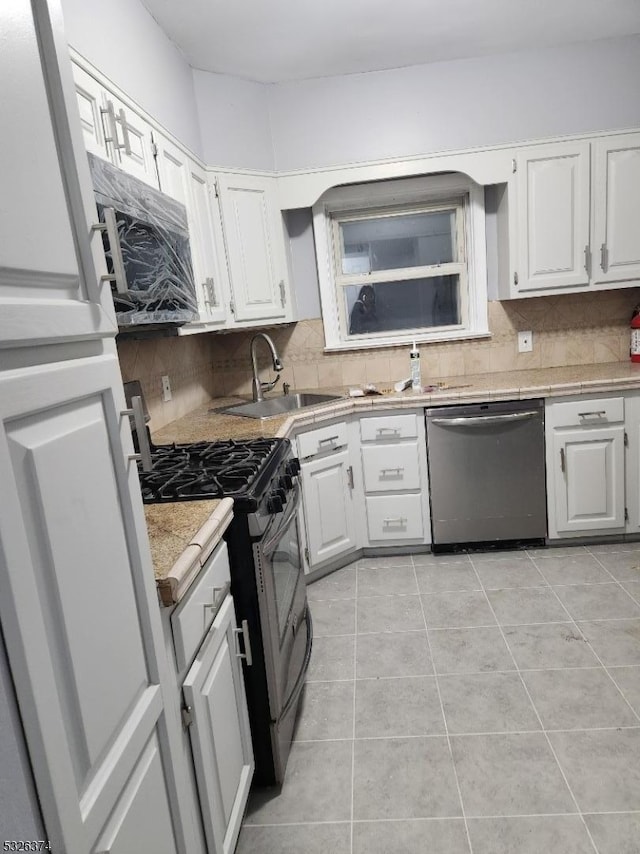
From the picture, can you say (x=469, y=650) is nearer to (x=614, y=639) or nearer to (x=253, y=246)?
(x=614, y=639)

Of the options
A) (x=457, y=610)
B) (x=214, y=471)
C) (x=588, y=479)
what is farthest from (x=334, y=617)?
(x=588, y=479)

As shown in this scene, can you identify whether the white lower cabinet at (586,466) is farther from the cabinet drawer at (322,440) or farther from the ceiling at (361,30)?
the ceiling at (361,30)

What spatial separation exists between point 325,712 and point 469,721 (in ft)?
1.57

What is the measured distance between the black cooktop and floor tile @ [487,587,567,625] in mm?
1222

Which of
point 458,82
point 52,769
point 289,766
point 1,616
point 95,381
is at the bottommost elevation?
point 289,766

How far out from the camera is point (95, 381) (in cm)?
79

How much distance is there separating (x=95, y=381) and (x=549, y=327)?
3.19 m

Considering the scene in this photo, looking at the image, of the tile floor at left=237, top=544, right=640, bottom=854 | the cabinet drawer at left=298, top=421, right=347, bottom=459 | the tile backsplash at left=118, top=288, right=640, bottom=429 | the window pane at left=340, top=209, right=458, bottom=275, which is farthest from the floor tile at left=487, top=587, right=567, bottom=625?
the window pane at left=340, top=209, right=458, bottom=275

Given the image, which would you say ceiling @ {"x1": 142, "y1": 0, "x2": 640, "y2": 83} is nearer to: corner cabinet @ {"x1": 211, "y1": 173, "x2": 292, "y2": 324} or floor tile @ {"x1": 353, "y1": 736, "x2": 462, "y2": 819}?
corner cabinet @ {"x1": 211, "y1": 173, "x2": 292, "y2": 324}

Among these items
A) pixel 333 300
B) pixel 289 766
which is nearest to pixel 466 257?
pixel 333 300

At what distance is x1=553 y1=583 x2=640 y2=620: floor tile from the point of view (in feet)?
7.73

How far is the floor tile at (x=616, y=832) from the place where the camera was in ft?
4.42

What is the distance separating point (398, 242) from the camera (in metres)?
3.49

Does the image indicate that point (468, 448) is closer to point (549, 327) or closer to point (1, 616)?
point (549, 327)
